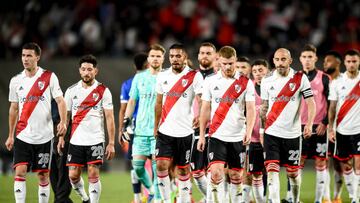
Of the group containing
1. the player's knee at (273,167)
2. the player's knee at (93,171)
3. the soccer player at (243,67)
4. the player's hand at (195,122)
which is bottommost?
the player's knee at (93,171)

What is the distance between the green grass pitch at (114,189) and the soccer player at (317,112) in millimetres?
1087

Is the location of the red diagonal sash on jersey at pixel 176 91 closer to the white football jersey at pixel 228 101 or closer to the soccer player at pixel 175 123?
the soccer player at pixel 175 123

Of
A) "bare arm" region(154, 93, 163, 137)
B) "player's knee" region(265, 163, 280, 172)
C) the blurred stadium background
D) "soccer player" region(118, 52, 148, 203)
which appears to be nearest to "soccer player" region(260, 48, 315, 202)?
"player's knee" region(265, 163, 280, 172)

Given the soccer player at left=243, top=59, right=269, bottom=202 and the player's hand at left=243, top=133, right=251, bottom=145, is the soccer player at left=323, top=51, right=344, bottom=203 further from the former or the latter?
the player's hand at left=243, top=133, right=251, bottom=145

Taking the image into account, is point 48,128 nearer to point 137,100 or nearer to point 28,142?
point 28,142

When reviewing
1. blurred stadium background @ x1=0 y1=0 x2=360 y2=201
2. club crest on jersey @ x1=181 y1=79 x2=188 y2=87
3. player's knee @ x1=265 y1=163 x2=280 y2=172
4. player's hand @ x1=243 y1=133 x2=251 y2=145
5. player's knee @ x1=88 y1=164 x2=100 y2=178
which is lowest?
player's knee @ x1=88 y1=164 x2=100 y2=178

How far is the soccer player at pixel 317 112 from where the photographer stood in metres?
15.7

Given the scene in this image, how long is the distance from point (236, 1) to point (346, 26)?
3.34 metres

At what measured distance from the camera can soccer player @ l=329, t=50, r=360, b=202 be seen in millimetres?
15586

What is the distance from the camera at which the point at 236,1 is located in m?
26.2

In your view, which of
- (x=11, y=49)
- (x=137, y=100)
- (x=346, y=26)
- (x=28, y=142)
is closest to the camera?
(x=28, y=142)

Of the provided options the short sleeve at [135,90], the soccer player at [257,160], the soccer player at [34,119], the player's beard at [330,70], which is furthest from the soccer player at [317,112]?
the soccer player at [34,119]

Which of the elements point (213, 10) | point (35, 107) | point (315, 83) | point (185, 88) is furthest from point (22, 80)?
point (213, 10)

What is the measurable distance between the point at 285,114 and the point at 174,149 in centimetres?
185
